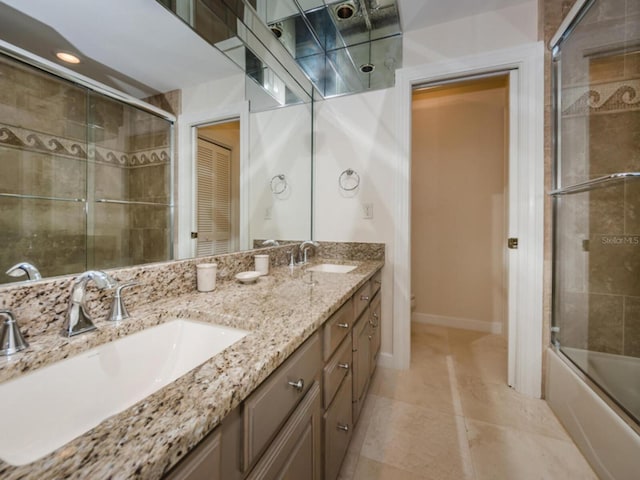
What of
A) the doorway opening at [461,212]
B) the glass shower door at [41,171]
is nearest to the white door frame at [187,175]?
the glass shower door at [41,171]

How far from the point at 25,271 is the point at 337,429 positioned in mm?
1102

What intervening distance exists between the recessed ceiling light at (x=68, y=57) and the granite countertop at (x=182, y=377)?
0.73 metres

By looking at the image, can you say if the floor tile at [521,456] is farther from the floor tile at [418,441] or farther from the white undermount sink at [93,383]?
the white undermount sink at [93,383]

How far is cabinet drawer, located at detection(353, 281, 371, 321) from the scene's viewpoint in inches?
50.6

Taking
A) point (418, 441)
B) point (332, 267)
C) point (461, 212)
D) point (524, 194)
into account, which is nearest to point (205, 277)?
point (332, 267)

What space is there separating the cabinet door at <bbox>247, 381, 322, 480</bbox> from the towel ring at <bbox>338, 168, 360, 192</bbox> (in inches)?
62.8

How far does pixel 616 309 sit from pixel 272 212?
87.2 inches

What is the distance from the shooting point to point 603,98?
62.4 inches

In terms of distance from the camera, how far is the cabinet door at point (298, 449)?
23.1 inches

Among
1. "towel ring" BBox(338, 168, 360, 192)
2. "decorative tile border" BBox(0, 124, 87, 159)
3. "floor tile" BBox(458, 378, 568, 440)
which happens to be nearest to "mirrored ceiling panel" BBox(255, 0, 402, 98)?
"towel ring" BBox(338, 168, 360, 192)

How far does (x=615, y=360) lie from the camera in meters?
1.49

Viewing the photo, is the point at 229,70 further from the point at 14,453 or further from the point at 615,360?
the point at 615,360

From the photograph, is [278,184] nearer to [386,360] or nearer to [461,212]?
[386,360]

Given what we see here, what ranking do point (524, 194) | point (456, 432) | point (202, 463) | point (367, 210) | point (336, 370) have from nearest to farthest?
point (202, 463)
point (336, 370)
point (456, 432)
point (524, 194)
point (367, 210)
